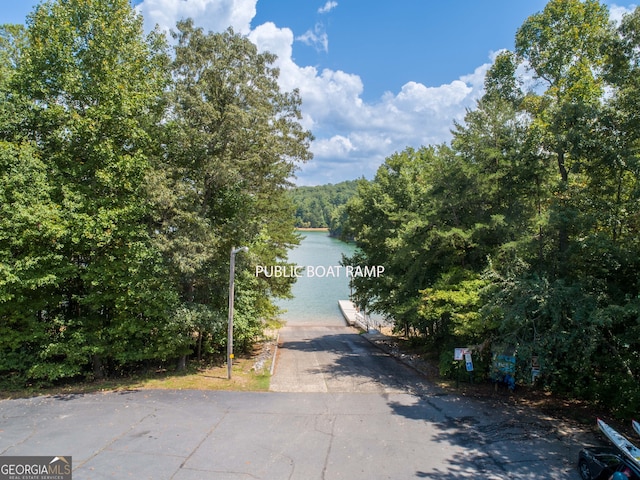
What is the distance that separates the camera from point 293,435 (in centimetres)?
938

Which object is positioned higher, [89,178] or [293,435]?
[89,178]

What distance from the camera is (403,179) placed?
21.4m

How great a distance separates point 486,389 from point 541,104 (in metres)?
11.0

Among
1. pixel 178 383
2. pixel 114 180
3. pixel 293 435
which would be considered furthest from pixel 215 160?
pixel 293 435

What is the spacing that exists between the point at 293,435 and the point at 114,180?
10066mm

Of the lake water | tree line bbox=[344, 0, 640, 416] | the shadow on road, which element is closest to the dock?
the lake water

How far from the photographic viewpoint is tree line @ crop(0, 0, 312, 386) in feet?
41.9

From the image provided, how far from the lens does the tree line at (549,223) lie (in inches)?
404

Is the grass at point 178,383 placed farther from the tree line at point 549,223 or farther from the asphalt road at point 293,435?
the tree line at point 549,223

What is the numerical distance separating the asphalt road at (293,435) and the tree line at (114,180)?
2.69 metres

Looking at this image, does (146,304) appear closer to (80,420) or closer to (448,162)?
(80,420)

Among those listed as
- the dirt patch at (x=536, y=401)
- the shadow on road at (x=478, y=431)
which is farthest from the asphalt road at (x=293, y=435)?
the dirt patch at (x=536, y=401)

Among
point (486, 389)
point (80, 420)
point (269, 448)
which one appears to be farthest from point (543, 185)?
point (80, 420)

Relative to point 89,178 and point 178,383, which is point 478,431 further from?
point 89,178
